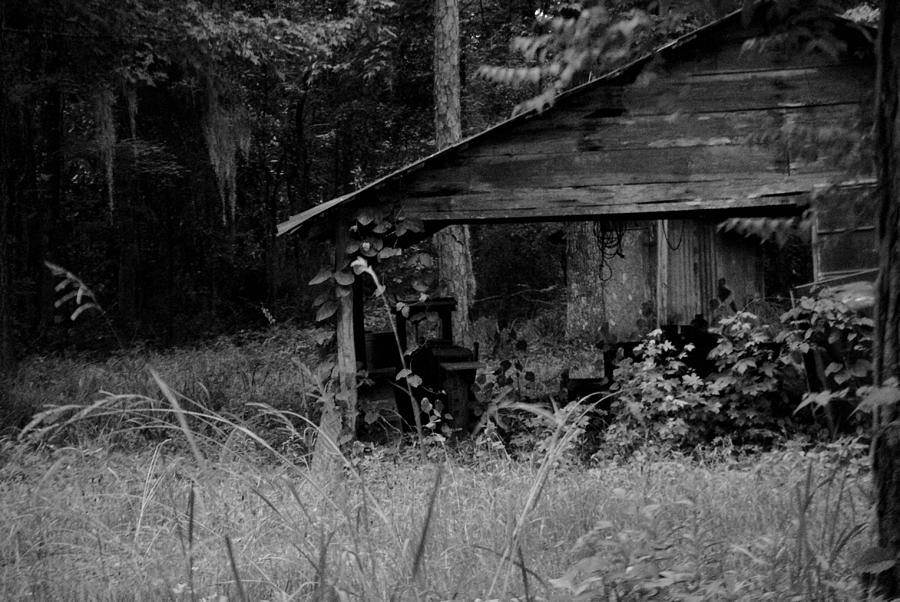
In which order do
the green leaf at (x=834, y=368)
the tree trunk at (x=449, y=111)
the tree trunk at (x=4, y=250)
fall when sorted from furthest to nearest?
1. the tree trunk at (x=449, y=111)
2. the tree trunk at (x=4, y=250)
3. the green leaf at (x=834, y=368)

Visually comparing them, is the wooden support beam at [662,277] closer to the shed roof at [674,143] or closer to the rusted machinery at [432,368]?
the rusted machinery at [432,368]

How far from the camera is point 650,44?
2.56m

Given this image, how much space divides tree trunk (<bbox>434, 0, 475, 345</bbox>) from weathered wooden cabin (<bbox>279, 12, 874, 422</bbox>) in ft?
25.8

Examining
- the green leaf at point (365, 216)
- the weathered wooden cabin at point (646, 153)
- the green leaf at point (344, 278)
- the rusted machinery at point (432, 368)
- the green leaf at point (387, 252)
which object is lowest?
the rusted machinery at point (432, 368)

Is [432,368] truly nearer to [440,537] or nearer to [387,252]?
[387,252]

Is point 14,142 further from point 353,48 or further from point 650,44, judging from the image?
point 650,44

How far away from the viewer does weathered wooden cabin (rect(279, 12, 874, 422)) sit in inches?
331

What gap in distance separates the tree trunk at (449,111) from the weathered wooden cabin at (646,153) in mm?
7866

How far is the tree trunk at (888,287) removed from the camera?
2789 mm

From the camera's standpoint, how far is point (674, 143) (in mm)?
8453

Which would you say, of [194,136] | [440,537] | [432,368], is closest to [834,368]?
[432,368]

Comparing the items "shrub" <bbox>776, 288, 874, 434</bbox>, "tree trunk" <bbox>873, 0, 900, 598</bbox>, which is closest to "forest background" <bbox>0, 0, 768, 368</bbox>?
"shrub" <bbox>776, 288, 874, 434</bbox>

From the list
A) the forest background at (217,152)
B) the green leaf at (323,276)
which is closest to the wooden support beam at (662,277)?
the forest background at (217,152)

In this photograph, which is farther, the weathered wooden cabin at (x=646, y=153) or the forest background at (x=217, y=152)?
the forest background at (x=217, y=152)
